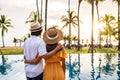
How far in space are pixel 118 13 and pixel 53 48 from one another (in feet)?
209

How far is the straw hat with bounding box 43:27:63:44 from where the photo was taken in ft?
18.1

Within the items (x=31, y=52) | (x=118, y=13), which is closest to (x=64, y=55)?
(x=31, y=52)

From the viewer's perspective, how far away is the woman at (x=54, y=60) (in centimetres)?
553

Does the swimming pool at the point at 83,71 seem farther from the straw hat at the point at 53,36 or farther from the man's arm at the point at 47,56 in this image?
the man's arm at the point at 47,56

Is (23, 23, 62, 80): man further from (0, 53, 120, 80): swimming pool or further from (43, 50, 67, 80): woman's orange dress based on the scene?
(0, 53, 120, 80): swimming pool

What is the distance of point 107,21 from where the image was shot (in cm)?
8306

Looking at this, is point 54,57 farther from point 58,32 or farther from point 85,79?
point 85,79

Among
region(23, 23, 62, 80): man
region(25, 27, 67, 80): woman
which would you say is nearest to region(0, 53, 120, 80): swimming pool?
region(25, 27, 67, 80): woman

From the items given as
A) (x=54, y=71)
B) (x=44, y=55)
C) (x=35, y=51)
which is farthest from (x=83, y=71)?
(x=44, y=55)

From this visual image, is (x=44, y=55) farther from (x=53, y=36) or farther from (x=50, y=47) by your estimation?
(x=53, y=36)

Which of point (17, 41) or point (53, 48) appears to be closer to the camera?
point (53, 48)

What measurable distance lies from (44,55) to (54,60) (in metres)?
0.32

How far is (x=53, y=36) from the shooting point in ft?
18.3

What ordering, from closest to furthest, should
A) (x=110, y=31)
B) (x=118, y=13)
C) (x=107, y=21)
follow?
(x=118, y=13) → (x=110, y=31) → (x=107, y=21)
